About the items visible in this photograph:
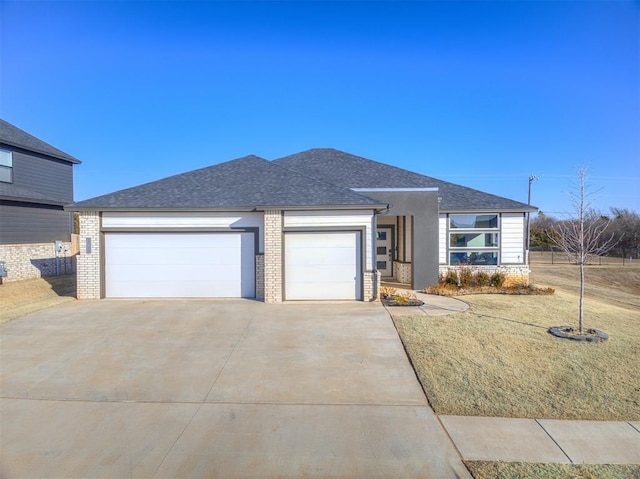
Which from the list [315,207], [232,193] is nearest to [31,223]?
[232,193]

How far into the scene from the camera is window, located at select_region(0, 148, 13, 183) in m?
16.6

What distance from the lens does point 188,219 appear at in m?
11.2

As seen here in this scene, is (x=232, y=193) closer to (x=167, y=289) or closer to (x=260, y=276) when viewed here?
(x=260, y=276)

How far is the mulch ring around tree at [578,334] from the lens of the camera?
7.16 metres

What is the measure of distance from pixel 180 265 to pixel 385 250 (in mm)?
8657

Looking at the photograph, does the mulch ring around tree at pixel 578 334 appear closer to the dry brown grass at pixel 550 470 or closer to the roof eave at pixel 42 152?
the dry brown grass at pixel 550 470

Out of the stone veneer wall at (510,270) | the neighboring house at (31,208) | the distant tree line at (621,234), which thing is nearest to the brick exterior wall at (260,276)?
the stone veneer wall at (510,270)

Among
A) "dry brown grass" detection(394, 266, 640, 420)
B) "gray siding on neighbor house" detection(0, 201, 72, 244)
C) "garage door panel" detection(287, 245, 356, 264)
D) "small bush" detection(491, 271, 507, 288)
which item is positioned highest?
"gray siding on neighbor house" detection(0, 201, 72, 244)

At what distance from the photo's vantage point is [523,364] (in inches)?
234

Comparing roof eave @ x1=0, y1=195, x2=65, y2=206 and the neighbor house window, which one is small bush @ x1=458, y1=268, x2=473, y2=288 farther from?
roof eave @ x1=0, y1=195, x2=65, y2=206

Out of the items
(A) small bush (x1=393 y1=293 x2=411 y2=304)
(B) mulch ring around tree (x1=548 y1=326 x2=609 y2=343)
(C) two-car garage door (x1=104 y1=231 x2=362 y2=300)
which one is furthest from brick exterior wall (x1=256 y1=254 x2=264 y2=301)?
(B) mulch ring around tree (x1=548 y1=326 x2=609 y2=343)

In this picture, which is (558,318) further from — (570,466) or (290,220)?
(290,220)

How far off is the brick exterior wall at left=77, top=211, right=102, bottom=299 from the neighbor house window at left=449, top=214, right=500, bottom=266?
12.5 meters

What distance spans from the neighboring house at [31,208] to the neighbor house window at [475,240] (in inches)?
686
